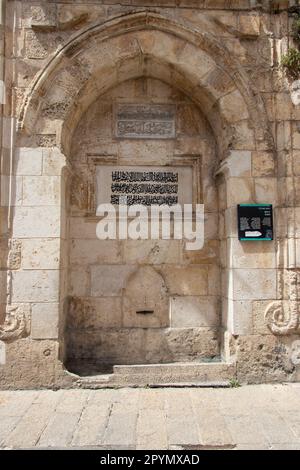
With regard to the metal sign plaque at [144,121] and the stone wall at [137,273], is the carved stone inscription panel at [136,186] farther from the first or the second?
the metal sign plaque at [144,121]

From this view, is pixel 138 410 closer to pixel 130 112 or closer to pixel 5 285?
pixel 5 285

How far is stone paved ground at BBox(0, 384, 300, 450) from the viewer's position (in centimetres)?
277

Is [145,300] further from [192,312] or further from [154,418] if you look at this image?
[154,418]

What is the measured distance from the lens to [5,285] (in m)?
3.95

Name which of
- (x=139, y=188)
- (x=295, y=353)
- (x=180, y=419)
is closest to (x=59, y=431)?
(x=180, y=419)

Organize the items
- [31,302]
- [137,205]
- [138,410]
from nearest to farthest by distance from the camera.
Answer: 1. [138,410]
2. [31,302]
3. [137,205]

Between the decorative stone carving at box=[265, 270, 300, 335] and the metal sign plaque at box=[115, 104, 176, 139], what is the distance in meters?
2.29

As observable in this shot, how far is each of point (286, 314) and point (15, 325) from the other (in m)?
2.94

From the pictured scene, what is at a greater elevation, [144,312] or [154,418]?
[144,312]

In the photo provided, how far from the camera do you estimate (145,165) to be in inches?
180

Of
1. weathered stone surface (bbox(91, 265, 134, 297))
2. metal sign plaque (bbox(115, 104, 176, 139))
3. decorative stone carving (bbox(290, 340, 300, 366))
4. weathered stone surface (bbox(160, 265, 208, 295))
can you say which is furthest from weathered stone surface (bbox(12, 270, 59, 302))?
decorative stone carving (bbox(290, 340, 300, 366))

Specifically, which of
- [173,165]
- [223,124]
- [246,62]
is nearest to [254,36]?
[246,62]
